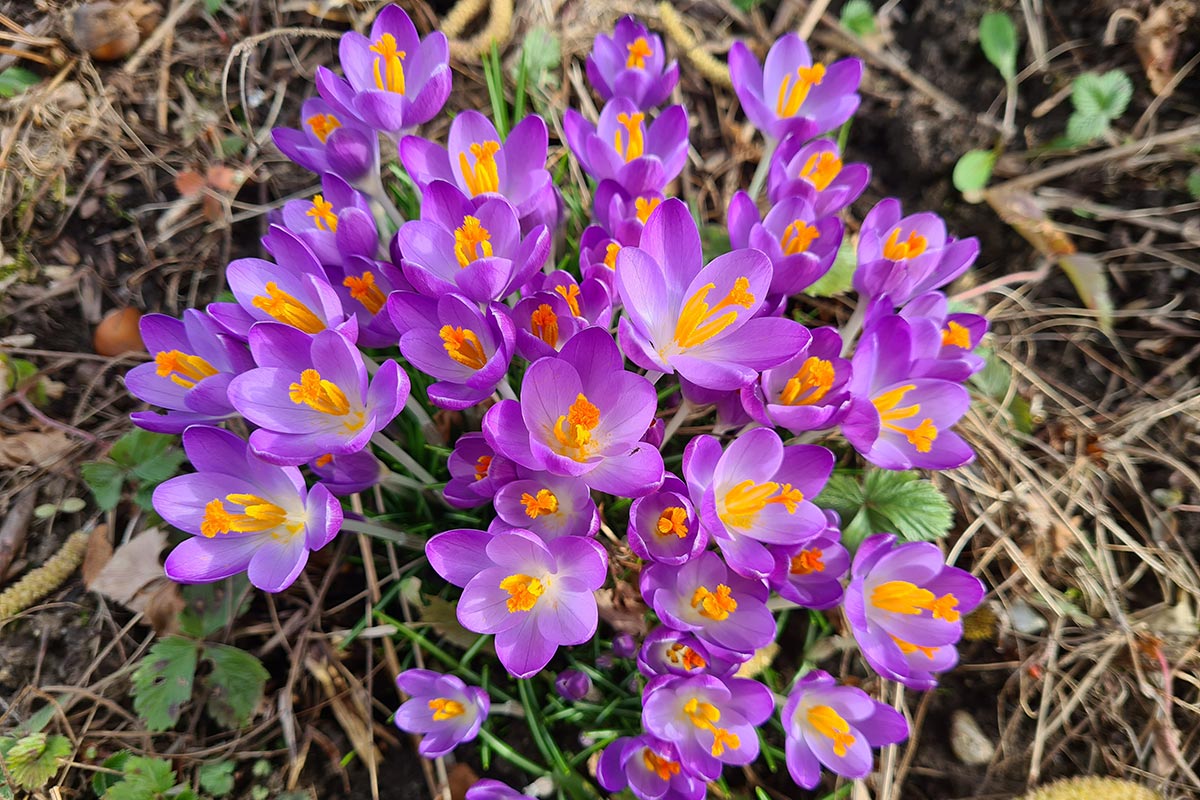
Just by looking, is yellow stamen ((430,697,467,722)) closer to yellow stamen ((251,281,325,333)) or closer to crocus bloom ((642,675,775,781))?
crocus bloom ((642,675,775,781))

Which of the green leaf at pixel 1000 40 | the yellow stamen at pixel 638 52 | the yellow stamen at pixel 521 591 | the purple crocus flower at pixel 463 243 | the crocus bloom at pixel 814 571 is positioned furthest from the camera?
the green leaf at pixel 1000 40

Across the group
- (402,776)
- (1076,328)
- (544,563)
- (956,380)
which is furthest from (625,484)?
(1076,328)

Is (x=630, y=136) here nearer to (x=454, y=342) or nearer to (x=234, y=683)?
(x=454, y=342)

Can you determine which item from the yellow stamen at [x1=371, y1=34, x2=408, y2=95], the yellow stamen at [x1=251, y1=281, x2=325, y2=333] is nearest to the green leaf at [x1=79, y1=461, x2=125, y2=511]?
the yellow stamen at [x1=251, y1=281, x2=325, y2=333]

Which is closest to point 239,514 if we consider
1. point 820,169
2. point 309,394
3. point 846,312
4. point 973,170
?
point 309,394

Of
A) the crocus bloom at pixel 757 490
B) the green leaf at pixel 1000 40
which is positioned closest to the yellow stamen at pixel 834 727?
the crocus bloom at pixel 757 490

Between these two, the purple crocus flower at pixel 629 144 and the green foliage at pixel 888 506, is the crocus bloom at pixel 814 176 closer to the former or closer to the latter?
the purple crocus flower at pixel 629 144

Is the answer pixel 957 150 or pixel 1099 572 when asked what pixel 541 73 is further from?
pixel 1099 572
